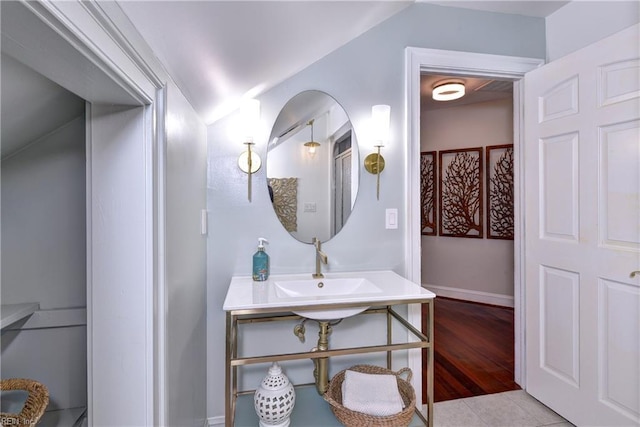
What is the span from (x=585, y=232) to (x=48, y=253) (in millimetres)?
2449

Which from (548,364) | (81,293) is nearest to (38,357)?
(81,293)

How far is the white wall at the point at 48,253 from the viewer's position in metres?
1.28

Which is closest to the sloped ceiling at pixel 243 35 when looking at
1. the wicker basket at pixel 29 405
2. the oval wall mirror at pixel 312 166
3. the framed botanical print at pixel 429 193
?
the oval wall mirror at pixel 312 166

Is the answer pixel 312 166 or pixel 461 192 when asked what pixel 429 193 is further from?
pixel 312 166

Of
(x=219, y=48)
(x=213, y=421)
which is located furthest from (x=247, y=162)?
(x=213, y=421)

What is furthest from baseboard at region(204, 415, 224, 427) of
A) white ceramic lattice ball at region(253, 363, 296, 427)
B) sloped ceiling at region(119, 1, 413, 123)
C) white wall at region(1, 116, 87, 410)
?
sloped ceiling at region(119, 1, 413, 123)

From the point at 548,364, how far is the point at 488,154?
249 centimetres

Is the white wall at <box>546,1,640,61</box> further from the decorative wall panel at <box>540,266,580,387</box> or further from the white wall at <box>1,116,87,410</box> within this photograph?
the white wall at <box>1,116,87,410</box>

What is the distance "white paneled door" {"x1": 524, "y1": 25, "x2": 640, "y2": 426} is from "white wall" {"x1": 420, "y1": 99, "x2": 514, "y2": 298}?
72.9 inches

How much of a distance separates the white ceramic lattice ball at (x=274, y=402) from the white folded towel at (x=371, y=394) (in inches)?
10.1

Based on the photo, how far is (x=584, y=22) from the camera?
1.75 meters

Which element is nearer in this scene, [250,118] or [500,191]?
[250,118]

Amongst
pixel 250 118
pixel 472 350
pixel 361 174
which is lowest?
pixel 472 350

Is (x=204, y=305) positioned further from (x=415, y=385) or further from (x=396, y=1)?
(x=396, y=1)
